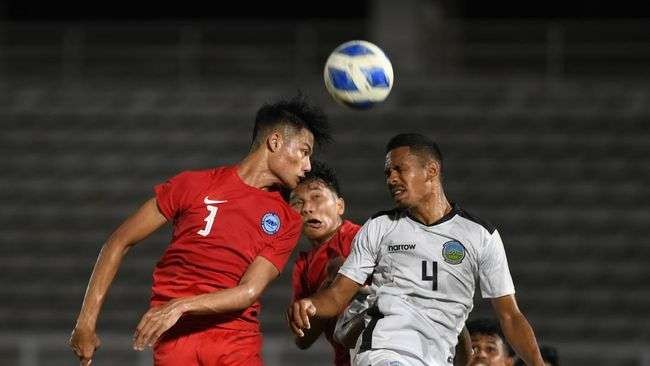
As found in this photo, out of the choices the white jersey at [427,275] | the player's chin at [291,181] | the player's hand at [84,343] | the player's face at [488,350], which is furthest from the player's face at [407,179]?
the player's hand at [84,343]

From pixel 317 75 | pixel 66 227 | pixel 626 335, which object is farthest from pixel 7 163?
pixel 626 335

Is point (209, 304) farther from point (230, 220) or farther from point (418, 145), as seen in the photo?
point (418, 145)

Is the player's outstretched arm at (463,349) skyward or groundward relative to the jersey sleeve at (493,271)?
groundward

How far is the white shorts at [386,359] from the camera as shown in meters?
4.80

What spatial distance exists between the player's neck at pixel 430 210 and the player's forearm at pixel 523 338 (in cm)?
51

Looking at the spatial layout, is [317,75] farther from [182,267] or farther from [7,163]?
[182,267]

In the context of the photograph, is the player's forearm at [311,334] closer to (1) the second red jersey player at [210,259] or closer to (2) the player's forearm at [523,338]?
(1) the second red jersey player at [210,259]

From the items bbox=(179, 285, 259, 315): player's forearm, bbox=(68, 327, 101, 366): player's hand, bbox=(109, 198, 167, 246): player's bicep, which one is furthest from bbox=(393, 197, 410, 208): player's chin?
bbox=(68, 327, 101, 366): player's hand

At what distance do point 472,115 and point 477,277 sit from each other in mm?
8419

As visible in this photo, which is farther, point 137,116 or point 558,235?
point 137,116

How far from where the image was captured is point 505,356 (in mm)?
6086

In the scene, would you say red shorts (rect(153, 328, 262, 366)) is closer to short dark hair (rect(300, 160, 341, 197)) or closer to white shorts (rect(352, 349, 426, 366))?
white shorts (rect(352, 349, 426, 366))

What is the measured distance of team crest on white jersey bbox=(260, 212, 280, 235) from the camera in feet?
16.6

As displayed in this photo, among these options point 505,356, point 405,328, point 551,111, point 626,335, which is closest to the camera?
point 405,328
